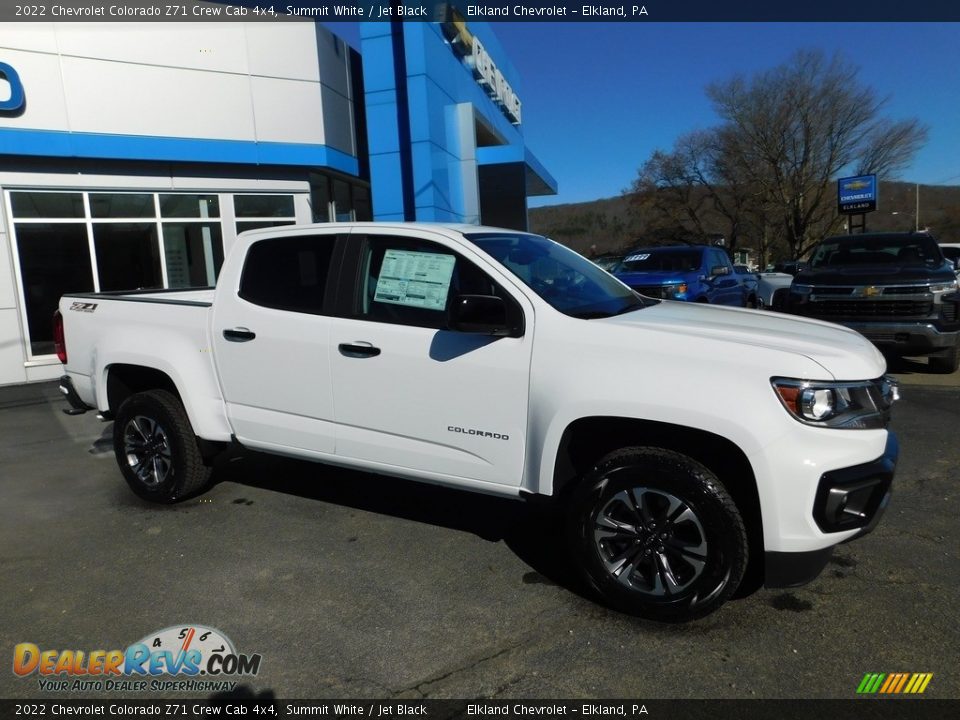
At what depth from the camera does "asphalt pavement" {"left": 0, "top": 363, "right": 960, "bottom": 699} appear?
9.10 ft

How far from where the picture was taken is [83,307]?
5094 millimetres

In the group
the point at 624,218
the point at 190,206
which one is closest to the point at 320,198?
the point at 190,206

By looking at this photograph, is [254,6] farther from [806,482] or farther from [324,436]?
[806,482]

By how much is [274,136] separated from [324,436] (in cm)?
1013

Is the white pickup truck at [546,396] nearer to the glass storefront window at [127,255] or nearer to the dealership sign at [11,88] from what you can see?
the dealership sign at [11,88]

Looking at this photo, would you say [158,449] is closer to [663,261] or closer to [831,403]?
[831,403]

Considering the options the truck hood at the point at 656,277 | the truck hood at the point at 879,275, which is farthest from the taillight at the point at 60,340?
the truck hood at the point at 879,275

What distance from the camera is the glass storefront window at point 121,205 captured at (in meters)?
11.2

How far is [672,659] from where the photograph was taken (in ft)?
9.39

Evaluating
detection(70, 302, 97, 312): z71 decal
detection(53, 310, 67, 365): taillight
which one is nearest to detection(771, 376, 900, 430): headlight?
detection(70, 302, 97, 312): z71 decal

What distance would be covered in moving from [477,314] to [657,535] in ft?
4.35

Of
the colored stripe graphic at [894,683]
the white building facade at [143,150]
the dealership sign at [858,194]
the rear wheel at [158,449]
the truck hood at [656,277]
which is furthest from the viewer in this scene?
the dealership sign at [858,194]

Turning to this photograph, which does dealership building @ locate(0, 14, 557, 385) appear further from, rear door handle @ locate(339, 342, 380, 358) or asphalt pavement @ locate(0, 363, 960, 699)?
rear door handle @ locate(339, 342, 380, 358)

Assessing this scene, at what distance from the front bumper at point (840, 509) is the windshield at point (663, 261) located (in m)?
8.49
